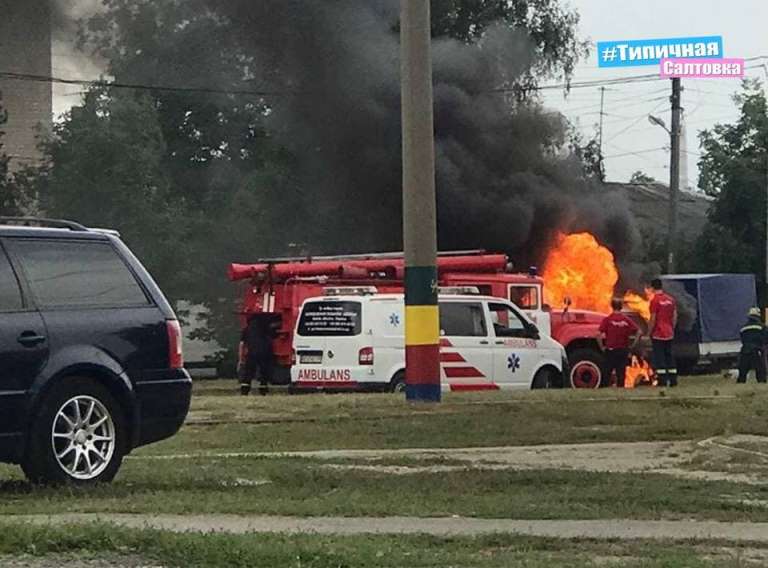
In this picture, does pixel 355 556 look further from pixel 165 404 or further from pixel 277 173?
pixel 277 173

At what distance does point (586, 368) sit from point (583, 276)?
665 centimetres

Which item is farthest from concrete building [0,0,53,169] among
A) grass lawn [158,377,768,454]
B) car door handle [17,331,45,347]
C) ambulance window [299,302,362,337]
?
car door handle [17,331,45,347]

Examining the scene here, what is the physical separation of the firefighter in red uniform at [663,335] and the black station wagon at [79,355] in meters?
15.4

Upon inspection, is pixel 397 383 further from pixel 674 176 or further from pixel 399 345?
pixel 674 176

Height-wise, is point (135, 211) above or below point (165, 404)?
above

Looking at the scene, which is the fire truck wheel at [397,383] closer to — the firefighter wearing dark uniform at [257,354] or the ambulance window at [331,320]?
the ambulance window at [331,320]

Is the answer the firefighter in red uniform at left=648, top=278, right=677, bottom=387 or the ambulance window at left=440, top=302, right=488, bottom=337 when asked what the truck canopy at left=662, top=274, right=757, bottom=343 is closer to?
the firefighter in red uniform at left=648, top=278, right=677, bottom=387

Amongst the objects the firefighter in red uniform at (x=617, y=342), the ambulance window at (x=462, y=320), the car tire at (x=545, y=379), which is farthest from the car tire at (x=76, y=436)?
the firefighter in red uniform at (x=617, y=342)

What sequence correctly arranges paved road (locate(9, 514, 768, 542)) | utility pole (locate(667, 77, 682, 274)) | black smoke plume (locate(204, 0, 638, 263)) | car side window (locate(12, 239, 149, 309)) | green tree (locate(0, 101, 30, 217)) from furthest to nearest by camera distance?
1. utility pole (locate(667, 77, 682, 274))
2. green tree (locate(0, 101, 30, 217))
3. black smoke plume (locate(204, 0, 638, 263))
4. car side window (locate(12, 239, 149, 309))
5. paved road (locate(9, 514, 768, 542))

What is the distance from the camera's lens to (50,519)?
28.1 feet

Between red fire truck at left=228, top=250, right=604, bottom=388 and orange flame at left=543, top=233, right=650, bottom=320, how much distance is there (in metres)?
3.96

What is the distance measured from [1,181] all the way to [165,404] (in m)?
32.1

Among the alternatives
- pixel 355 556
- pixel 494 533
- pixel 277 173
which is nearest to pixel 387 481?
pixel 494 533

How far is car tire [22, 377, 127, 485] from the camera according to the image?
10055mm
